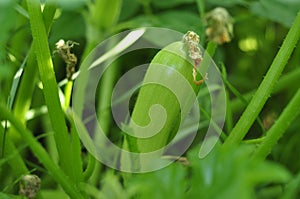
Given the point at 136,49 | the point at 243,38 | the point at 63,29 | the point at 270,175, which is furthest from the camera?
the point at 243,38

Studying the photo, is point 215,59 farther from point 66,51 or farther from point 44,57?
point 44,57

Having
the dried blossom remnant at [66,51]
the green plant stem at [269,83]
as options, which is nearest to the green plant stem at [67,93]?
the dried blossom remnant at [66,51]

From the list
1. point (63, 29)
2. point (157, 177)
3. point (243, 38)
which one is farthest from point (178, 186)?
point (243, 38)

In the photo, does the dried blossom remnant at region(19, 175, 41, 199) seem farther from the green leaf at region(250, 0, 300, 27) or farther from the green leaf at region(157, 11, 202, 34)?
the green leaf at region(250, 0, 300, 27)

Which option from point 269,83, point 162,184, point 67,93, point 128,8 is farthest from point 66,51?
point 128,8

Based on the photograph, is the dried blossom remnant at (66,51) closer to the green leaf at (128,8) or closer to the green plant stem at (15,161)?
the green plant stem at (15,161)

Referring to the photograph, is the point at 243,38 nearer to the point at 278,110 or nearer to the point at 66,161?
the point at 278,110
